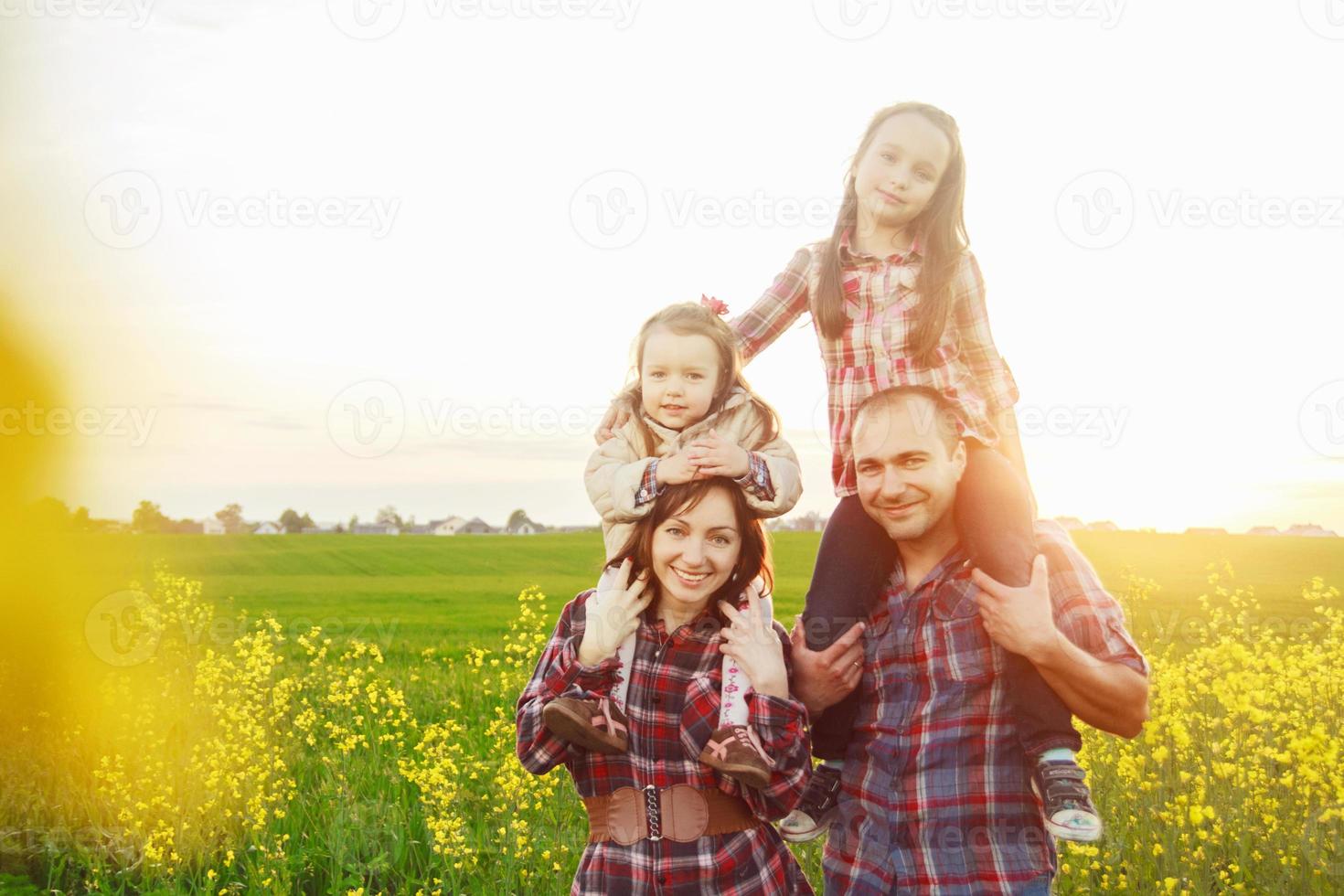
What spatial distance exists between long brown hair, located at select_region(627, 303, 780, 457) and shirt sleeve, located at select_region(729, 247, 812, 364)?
40 cm

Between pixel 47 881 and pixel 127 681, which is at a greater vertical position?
pixel 127 681

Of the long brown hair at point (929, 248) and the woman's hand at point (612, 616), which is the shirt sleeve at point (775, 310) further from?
the woman's hand at point (612, 616)

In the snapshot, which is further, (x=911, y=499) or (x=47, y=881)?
(x=47, y=881)

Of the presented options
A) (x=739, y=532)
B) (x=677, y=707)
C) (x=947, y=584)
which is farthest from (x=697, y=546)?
(x=947, y=584)

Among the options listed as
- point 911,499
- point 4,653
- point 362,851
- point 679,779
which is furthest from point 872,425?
point 4,653

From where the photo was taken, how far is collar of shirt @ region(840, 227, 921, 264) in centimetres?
357

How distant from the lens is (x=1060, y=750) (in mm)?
3023

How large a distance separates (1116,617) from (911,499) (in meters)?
0.73

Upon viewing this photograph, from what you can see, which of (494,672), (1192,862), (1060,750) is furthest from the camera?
(494,672)

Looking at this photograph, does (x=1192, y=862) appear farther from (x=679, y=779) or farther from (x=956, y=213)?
(x=956, y=213)

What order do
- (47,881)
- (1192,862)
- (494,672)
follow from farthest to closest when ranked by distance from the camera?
(494,672)
(47,881)
(1192,862)

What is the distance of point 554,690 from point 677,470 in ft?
2.64

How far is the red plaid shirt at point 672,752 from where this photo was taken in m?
3.06

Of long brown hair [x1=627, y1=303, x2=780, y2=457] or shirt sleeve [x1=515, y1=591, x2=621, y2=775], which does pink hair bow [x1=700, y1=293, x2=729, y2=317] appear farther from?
shirt sleeve [x1=515, y1=591, x2=621, y2=775]
